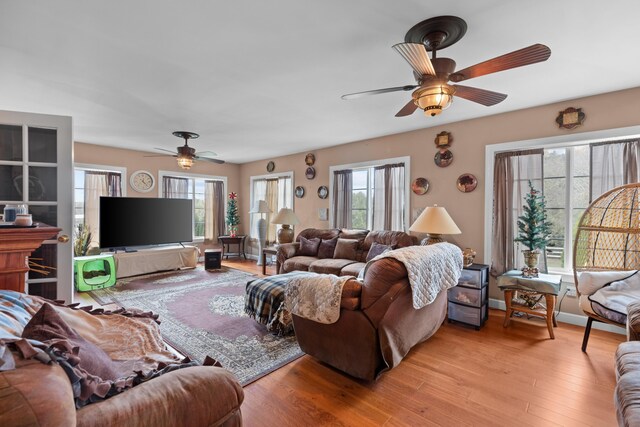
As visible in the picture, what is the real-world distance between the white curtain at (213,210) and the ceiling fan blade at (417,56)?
6.16m

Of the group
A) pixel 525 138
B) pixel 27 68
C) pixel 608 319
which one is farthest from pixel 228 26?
pixel 608 319

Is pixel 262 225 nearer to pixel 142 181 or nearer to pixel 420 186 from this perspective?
pixel 142 181

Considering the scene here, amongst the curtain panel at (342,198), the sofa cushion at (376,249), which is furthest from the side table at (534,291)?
the curtain panel at (342,198)

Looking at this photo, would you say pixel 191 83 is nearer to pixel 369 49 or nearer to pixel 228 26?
pixel 228 26

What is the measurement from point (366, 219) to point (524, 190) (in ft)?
7.64

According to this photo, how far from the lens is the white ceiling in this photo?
69.4 inches

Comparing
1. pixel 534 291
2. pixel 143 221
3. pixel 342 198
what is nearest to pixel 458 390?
pixel 534 291

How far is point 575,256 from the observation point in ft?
9.35

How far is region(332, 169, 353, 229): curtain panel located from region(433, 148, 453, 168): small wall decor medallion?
1559 mm

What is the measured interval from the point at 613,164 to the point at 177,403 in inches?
167

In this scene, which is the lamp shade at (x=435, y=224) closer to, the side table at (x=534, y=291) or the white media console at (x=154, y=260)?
the side table at (x=534, y=291)

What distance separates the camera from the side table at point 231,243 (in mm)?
6761

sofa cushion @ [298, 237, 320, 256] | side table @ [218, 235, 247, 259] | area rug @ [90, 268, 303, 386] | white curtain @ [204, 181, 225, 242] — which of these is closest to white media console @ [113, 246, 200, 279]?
area rug @ [90, 268, 303, 386]

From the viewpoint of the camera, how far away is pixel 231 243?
6938 millimetres
